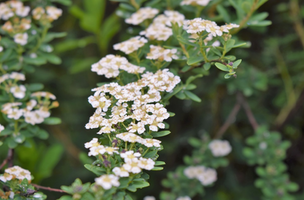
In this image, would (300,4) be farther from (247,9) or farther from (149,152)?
(149,152)

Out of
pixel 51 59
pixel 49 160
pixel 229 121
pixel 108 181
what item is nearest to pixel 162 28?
pixel 51 59

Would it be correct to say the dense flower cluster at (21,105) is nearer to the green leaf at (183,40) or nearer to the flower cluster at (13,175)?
the flower cluster at (13,175)

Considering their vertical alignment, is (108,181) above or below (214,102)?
below

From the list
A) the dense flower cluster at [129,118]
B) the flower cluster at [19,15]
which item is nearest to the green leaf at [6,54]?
the flower cluster at [19,15]

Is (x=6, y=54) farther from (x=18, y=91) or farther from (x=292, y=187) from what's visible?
(x=292, y=187)

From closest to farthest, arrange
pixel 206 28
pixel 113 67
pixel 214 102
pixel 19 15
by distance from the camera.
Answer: pixel 206 28
pixel 113 67
pixel 19 15
pixel 214 102

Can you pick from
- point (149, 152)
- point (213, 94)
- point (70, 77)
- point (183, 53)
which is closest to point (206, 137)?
point (213, 94)

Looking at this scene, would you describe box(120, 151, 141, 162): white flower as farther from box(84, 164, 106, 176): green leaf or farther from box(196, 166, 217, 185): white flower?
box(196, 166, 217, 185): white flower
